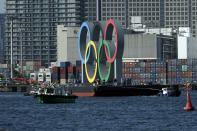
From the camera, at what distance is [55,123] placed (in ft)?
293

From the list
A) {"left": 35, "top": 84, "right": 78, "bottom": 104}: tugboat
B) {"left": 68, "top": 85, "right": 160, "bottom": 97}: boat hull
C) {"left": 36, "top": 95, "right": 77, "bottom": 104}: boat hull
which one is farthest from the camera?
{"left": 68, "top": 85, "right": 160, "bottom": 97}: boat hull

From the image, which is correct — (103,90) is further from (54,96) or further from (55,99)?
(54,96)

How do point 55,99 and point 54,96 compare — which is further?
point 55,99

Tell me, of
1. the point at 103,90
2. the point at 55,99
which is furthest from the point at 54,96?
the point at 103,90

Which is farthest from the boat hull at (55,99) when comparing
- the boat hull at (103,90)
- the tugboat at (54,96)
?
the boat hull at (103,90)

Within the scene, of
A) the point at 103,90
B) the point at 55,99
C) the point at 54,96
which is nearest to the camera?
the point at 54,96

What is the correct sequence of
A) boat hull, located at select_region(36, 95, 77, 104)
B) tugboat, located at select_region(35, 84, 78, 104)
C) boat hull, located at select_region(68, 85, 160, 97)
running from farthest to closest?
boat hull, located at select_region(68, 85, 160, 97) < tugboat, located at select_region(35, 84, 78, 104) < boat hull, located at select_region(36, 95, 77, 104)

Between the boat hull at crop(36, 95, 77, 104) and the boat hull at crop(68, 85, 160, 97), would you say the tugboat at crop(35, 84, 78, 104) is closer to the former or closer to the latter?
the boat hull at crop(36, 95, 77, 104)

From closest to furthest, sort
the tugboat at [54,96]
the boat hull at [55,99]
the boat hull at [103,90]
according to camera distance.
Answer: the boat hull at [55,99]
the tugboat at [54,96]
the boat hull at [103,90]

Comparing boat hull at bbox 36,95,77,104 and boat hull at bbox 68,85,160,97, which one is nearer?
boat hull at bbox 36,95,77,104

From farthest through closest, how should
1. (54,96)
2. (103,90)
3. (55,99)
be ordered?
1. (103,90)
2. (55,99)
3. (54,96)

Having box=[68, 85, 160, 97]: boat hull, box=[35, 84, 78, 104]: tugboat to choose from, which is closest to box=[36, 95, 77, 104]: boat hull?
box=[35, 84, 78, 104]: tugboat

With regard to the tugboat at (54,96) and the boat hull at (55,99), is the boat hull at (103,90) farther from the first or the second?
the boat hull at (55,99)

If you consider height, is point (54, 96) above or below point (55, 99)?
above
